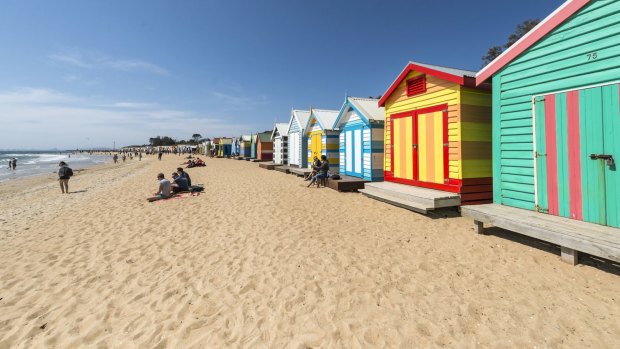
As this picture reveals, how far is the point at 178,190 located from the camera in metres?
12.3

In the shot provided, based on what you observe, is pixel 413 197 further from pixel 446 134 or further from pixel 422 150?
pixel 446 134

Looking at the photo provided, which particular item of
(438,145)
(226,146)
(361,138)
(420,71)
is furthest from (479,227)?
(226,146)

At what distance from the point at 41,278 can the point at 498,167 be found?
9.28 m

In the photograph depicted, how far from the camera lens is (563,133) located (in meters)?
5.23

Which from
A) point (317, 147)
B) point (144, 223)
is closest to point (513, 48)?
point (144, 223)

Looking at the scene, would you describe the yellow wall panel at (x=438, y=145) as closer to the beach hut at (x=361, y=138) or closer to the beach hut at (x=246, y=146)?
the beach hut at (x=361, y=138)

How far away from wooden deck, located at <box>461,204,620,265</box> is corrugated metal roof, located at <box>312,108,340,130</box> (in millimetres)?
10999

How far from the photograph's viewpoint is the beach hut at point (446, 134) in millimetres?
7668

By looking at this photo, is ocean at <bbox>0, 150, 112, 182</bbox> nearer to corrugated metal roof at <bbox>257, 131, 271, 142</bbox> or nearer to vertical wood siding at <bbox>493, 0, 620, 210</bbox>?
corrugated metal roof at <bbox>257, 131, 271, 142</bbox>

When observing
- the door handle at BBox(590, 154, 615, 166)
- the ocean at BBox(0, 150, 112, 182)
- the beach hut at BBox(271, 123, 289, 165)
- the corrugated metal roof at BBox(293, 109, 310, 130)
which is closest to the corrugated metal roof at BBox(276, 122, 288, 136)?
the beach hut at BBox(271, 123, 289, 165)

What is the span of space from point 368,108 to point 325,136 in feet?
12.2

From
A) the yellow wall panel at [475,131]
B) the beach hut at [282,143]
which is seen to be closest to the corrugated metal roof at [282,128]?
the beach hut at [282,143]

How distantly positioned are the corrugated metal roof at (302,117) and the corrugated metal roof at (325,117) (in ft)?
6.53

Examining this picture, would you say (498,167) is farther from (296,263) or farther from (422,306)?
(296,263)
